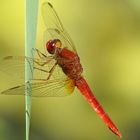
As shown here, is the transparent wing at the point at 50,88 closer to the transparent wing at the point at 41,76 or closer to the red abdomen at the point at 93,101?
the transparent wing at the point at 41,76

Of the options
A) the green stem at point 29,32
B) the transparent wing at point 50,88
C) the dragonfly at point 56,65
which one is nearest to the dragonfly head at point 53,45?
the dragonfly at point 56,65

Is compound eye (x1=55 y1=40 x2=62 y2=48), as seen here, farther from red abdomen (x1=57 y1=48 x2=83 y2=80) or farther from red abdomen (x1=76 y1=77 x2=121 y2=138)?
red abdomen (x1=76 y1=77 x2=121 y2=138)

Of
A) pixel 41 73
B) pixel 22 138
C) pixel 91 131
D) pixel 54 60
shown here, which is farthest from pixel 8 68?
pixel 91 131

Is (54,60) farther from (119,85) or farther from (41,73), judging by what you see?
(119,85)

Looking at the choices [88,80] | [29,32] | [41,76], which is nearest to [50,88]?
[41,76]

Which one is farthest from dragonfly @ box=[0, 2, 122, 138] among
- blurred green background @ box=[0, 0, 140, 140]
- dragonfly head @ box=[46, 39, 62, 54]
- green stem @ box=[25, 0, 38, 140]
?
blurred green background @ box=[0, 0, 140, 140]

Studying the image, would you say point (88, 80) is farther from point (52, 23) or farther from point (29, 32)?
point (29, 32)
